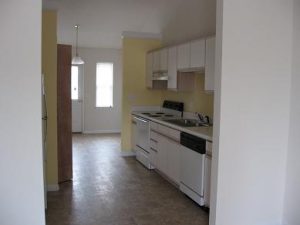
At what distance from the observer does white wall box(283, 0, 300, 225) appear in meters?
3.25

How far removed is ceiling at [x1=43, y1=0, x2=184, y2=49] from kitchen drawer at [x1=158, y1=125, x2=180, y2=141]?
2446mm

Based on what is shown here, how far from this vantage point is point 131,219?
3.73 meters

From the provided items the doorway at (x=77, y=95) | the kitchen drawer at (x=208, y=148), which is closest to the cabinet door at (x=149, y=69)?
the kitchen drawer at (x=208, y=148)

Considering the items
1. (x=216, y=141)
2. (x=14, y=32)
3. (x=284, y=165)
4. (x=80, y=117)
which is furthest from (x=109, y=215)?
(x=80, y=117)

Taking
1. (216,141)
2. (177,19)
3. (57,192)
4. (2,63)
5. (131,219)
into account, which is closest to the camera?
(2,63)

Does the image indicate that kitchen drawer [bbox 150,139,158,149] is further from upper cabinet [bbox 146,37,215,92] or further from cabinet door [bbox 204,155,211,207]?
cabinet door [bbox 204,155,211,207]

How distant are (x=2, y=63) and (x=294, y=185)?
3.08 meters

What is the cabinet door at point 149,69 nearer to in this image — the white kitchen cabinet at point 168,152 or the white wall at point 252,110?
the white kitchen cabinet at point 168,152

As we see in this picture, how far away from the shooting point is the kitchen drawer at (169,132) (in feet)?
15.0

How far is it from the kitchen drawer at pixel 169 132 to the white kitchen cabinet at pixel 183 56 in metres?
1.02

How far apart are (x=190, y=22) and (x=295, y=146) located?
312cm

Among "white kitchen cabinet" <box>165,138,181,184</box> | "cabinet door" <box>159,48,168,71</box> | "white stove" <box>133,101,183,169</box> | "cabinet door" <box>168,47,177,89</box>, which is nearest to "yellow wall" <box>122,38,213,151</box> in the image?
"white stove" <box>133,101,183,169</box>

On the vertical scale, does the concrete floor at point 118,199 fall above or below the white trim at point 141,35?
below

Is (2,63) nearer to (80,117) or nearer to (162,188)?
(162,188)
